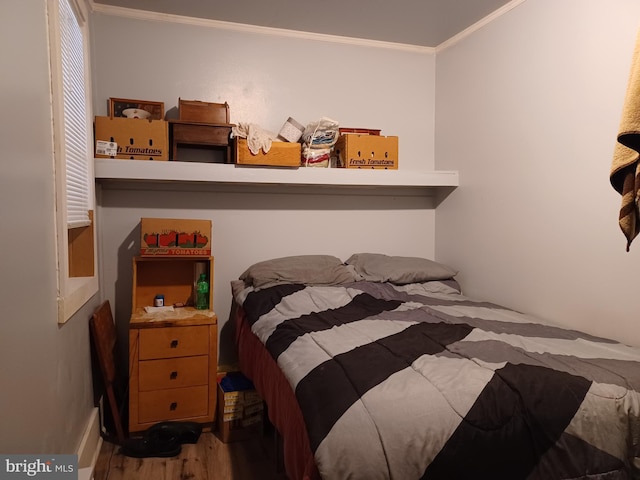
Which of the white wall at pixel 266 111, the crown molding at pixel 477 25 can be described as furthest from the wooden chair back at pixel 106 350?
the crown molding at pixel 477 25

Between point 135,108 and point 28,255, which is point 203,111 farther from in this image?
point 28,255

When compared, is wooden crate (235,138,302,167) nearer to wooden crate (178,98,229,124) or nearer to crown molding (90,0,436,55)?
wooden crate (178,98,229,124)

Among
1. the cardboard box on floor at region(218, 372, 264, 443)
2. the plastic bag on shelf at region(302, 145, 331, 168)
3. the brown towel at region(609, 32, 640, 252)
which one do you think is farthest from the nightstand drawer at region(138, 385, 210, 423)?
the brown towel at region(609, 32, 640, 252)

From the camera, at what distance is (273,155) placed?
2.60m

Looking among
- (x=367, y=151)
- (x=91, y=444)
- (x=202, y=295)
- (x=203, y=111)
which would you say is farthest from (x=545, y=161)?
(x=91, y=444)

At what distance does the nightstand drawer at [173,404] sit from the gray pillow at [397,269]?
119 centimetres

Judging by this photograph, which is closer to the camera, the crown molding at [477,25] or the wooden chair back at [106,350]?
the wooden chair back at [106,350]

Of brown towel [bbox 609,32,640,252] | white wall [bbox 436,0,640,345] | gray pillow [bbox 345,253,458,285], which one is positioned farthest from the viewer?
gray pillow [bbox 345,253,458,285]

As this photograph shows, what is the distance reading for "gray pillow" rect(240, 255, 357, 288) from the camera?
2.60 m

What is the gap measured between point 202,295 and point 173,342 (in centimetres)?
33

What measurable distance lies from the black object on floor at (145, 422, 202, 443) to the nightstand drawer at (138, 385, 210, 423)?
5 cm

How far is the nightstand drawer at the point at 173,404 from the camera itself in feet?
7.57

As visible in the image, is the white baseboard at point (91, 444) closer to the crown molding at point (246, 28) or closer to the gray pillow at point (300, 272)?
the gray pillow at point (300, 272)

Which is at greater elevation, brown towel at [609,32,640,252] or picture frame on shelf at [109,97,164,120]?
picture frame on shelf at [109,97,164,120]
